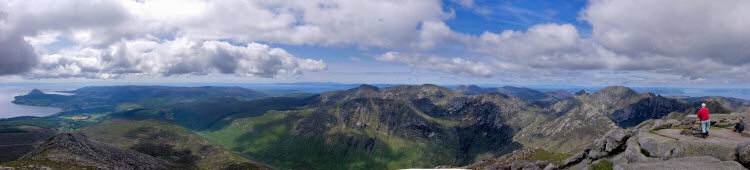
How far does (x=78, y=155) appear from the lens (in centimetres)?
13750

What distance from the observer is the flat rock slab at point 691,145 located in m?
31.9

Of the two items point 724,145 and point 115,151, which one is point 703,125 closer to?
point 724,145

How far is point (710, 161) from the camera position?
2956 centimetres

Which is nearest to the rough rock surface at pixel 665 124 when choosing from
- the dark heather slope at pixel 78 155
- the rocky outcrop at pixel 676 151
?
the rocky outcrop at pixel 676 151

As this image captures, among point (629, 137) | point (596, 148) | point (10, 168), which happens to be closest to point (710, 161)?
point (629, 137)

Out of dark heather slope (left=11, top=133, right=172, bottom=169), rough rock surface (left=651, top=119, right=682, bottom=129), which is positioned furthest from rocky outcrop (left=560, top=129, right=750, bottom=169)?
dark heather slope (left=11, top=133, right=172, bottom=169)

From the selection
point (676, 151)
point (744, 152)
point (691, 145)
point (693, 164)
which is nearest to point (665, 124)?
point (691, 145)

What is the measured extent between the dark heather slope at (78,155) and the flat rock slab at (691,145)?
7433 inches

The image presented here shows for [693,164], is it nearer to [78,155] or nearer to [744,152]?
[744,152]

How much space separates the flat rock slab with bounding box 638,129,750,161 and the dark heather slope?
7433 inches

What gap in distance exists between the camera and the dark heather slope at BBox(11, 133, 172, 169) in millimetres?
125375

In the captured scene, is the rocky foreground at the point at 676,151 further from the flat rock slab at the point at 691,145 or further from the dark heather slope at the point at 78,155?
the dark heather slope at the point at 78,155

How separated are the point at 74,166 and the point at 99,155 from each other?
3651cm

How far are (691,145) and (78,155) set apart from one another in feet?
697
